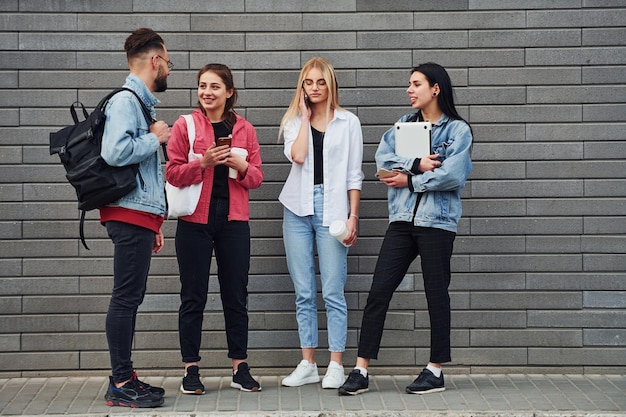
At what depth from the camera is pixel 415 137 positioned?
249 inches

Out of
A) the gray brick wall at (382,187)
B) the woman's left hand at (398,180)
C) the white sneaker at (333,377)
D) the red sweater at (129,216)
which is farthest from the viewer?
the gray brick wall at (382,187)

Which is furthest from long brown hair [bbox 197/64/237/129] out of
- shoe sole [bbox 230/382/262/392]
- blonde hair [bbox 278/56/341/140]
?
shoe sole [bbox 230/382/262/392]

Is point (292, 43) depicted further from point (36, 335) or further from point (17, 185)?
point (36, 335)

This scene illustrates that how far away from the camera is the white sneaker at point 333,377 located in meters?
6.44

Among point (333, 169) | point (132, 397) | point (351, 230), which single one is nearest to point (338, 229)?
point (351, 230)

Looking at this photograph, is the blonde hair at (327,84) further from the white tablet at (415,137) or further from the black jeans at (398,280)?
the black jeans at (398,280)

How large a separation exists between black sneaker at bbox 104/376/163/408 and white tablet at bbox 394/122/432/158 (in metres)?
2.18

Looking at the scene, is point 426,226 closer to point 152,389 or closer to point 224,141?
point 224,141

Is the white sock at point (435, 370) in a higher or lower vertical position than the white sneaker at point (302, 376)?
higher

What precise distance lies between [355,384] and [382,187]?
1468 mm

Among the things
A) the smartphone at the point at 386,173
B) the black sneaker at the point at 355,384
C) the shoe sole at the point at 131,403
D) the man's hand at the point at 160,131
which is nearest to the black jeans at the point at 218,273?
the shoe sole at the point at 131,403

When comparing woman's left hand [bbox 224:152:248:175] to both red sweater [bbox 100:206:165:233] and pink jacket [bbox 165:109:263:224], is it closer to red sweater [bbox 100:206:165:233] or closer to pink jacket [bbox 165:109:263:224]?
pink jacket [bbox 165:109:263:224]

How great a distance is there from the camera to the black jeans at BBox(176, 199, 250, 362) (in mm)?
6297

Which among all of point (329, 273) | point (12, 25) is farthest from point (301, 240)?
point (12, 25)
